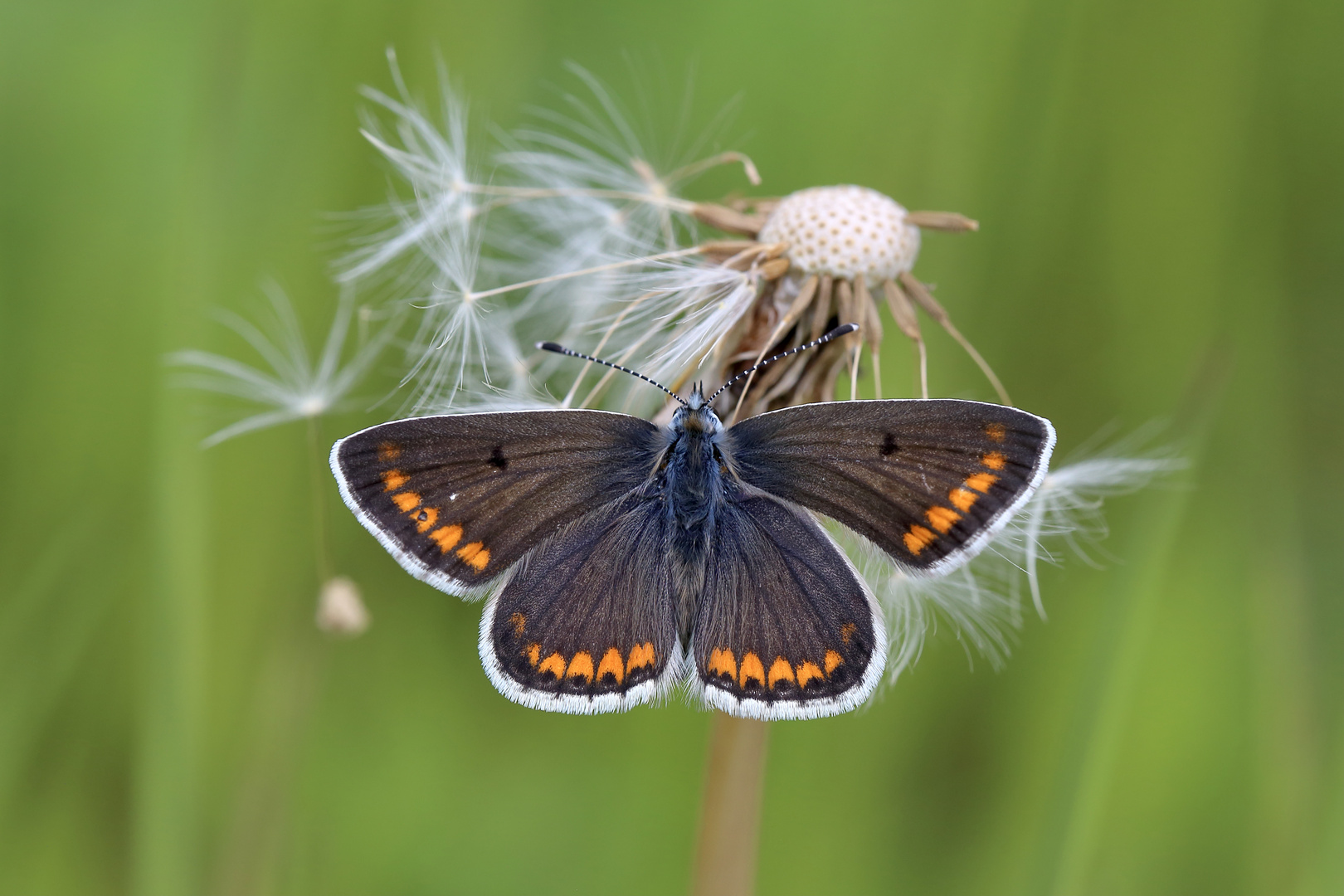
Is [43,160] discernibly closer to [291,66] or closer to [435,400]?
[291,66]

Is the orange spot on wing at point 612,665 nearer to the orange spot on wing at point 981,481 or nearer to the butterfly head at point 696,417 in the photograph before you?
the butterfly head at point 696,417

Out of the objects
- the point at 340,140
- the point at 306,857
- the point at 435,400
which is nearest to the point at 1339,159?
the point at 435,400

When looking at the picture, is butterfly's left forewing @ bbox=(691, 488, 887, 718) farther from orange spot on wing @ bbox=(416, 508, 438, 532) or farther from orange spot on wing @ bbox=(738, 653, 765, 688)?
orange spot on wing @ bbox=(416, 508, 438, 532)

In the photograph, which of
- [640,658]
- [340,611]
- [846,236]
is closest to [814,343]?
[846,236]

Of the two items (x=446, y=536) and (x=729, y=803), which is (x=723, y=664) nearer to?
(x=729, y=803)

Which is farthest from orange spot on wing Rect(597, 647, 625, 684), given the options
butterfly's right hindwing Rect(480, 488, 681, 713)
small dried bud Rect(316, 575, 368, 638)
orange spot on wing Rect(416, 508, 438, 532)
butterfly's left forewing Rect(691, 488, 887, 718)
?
small dried bud Rect(316, 575, 368, 638)

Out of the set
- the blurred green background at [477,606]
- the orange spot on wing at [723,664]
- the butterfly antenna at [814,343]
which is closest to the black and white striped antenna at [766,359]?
the butterfly antenna at [814,343]
